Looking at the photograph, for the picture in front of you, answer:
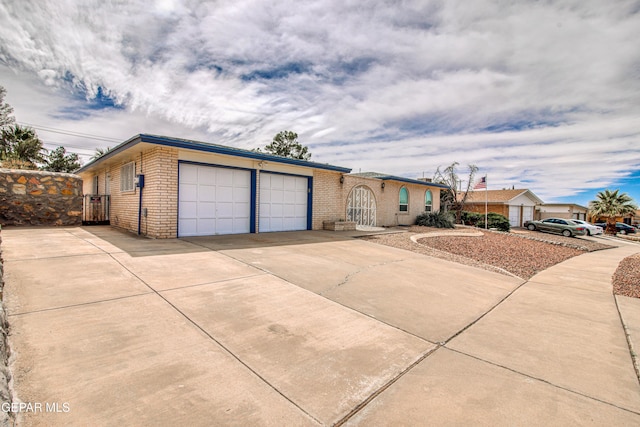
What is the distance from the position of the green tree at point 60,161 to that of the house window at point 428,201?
3549 cm

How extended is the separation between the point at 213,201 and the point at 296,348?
320 inches

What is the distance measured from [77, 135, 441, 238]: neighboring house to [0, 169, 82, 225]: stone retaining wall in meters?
1.33

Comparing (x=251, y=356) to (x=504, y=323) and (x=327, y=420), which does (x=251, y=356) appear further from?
(x=504, y=323)

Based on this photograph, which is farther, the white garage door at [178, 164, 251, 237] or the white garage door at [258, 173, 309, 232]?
the white garage door at [258, 173, 309, 232]

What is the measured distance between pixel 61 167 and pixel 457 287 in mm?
41560

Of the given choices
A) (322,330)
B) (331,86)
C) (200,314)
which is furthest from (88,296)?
(331,86)

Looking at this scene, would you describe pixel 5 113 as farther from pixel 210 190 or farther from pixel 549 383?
pixel 549 383

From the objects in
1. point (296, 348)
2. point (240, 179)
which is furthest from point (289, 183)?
point (296, 348)

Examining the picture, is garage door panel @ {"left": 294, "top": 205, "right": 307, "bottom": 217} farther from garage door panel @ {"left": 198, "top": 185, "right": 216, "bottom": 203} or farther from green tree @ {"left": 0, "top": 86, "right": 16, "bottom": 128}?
green tree @ {"left": 0, "top": 86, "right": 16, "bottom": 128}

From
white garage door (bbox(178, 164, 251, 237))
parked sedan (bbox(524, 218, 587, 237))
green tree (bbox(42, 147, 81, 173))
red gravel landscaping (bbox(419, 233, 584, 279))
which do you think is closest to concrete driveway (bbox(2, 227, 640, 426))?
red gravel landscaping (bbox(419, 233, 584, 279))

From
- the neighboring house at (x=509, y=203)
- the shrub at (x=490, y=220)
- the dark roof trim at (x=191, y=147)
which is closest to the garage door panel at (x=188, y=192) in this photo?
the dark roof trim at (x=191, y=147)

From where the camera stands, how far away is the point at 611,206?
3512 cm

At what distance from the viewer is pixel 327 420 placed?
204cm

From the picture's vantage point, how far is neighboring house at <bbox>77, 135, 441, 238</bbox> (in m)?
8.97
